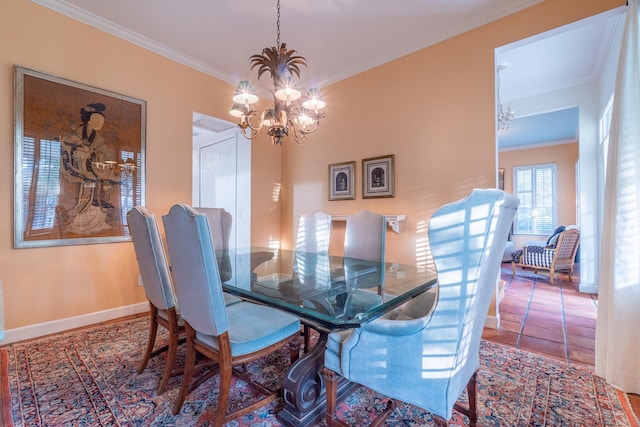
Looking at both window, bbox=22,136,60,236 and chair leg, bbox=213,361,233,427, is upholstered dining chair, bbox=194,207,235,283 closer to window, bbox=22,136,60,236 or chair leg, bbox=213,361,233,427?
window, bbox=22,136,60,236

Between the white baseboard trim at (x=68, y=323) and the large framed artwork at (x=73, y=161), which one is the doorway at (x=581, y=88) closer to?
the large framed artwork at (x=73, y=161)

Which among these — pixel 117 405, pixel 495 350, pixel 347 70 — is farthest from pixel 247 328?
pixel 347 70

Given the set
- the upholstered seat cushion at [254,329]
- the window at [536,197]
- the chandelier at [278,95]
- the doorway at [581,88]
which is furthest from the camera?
the window at [536,197]

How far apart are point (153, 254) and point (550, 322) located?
363 cm

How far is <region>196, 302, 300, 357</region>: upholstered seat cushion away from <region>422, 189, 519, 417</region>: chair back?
0.79m

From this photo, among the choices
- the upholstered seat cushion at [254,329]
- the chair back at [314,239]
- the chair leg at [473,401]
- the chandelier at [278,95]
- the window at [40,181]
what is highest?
the chandelier at [278,95]

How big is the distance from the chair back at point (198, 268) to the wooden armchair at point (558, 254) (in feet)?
16.6

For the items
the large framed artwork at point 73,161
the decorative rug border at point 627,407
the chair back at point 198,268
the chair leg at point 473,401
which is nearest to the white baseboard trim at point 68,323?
the large framed artwork at point 73,161

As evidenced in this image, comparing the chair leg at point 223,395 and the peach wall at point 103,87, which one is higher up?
the peach wall at point 103,87

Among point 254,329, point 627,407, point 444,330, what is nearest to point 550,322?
point 627,407

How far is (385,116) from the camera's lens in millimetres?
3453

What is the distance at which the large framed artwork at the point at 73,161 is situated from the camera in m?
2.41

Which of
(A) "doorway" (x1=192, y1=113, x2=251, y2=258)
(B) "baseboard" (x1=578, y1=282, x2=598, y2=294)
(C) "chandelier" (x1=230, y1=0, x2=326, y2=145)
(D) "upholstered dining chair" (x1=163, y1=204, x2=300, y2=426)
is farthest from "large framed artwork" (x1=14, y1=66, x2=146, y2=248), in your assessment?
(B) "baseboard" (x1=578, y1=282, x2=598, y2=294)

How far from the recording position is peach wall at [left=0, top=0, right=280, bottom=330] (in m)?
2.36
